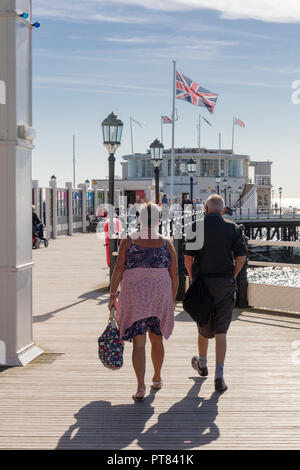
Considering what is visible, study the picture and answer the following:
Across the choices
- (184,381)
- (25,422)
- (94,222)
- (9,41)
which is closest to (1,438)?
(25,422)

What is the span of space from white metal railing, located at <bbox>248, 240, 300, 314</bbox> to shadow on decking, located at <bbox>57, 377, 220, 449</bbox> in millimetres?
4226

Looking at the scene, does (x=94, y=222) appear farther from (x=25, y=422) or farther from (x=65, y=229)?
(x=25, y=422)

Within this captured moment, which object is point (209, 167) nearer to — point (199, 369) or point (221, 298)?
point (199, 369)

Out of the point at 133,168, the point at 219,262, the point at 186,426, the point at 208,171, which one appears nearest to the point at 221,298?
the point at 219,262

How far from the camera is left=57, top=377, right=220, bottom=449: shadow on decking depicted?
454cm

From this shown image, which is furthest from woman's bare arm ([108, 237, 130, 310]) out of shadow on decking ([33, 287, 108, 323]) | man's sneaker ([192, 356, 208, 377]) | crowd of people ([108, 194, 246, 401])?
shadow on decking ([33, 287, 108, 323])

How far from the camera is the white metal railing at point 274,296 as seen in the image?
9625mm

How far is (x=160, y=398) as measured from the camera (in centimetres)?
561

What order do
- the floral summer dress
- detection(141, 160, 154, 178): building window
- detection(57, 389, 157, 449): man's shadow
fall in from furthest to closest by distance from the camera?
detection(141, 160, 154, 178): building window < the floral summer dress < detection(57, 389, 157, 449): man's shadow

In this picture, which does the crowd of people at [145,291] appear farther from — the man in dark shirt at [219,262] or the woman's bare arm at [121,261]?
the man in dark shirt at [219,262]

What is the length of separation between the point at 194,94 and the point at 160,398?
34377mm

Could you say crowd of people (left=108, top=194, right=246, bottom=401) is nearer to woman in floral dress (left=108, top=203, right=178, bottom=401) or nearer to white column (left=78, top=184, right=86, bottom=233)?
woman in floral dress (left=108, top=203, right=178, bottom=401)

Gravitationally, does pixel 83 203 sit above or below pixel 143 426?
above

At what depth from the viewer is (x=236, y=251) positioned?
6.00 m
